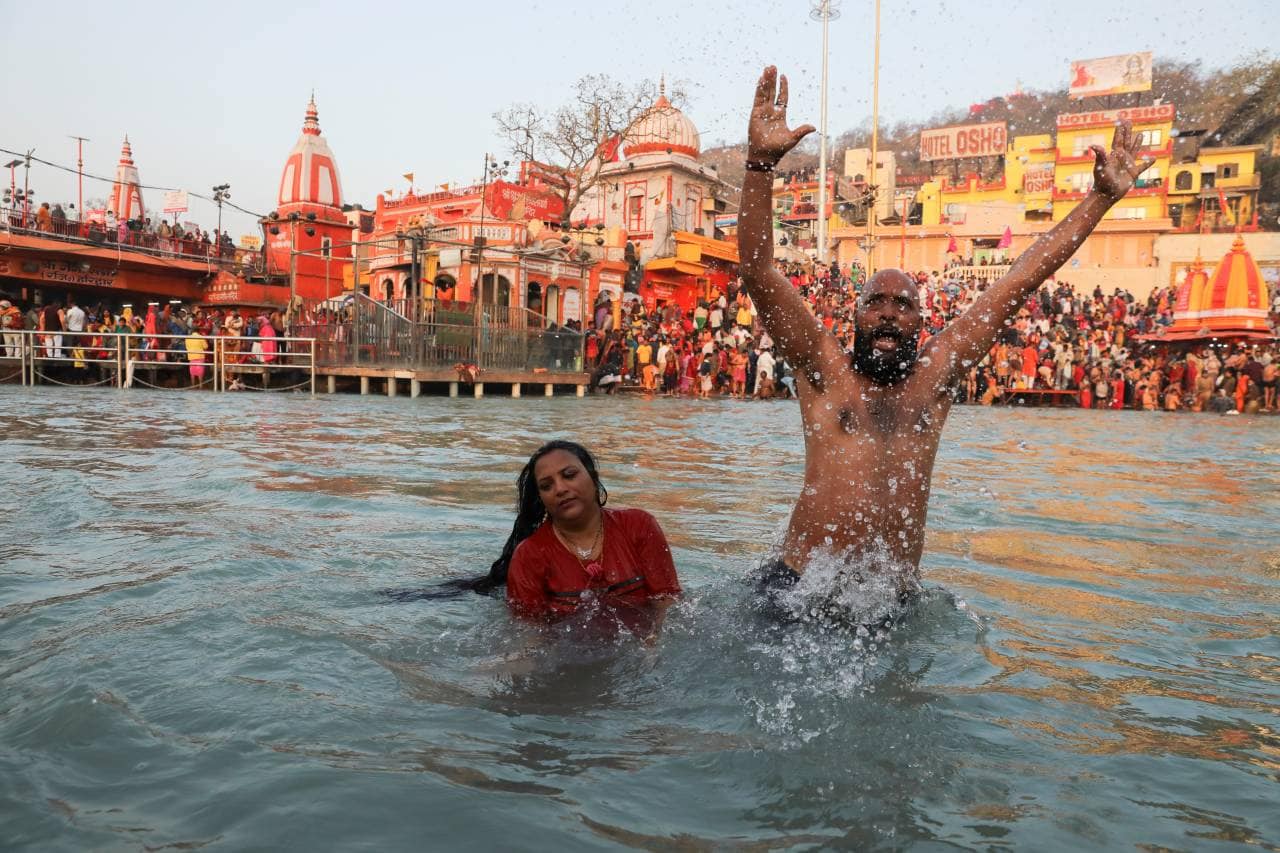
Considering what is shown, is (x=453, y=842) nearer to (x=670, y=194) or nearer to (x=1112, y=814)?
(x=1112, y=814)

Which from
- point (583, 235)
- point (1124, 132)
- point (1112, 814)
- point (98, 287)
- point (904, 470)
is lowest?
point (1112, 814)

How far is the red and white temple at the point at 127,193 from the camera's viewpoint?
41.1m

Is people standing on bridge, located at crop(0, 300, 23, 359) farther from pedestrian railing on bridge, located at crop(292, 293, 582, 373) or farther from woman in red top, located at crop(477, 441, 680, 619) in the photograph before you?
woman in red top, located at crop(477, 441, 680, 619)

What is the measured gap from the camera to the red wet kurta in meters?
3.50

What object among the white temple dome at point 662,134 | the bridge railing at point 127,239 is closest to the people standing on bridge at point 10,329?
the bridge railing at point 127,239

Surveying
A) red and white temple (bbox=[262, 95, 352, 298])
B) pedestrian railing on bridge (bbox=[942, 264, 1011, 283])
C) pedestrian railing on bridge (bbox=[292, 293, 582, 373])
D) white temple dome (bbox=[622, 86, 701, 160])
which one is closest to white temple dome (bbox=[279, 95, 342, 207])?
red and white temple (bbox=[262, 95, 352, 298])

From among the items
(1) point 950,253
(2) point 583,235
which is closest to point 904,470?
(2) point 583,235

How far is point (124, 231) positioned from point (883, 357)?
3265 centimetres

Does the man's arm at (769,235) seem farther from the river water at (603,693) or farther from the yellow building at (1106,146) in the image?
the yellow building at (1106,146)

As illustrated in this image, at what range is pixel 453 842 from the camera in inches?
76.4

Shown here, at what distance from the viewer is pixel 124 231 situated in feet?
99.3

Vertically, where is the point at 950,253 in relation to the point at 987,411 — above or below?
above

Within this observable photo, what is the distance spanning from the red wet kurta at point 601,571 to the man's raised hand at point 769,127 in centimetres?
146

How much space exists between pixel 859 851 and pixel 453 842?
0.83 m
